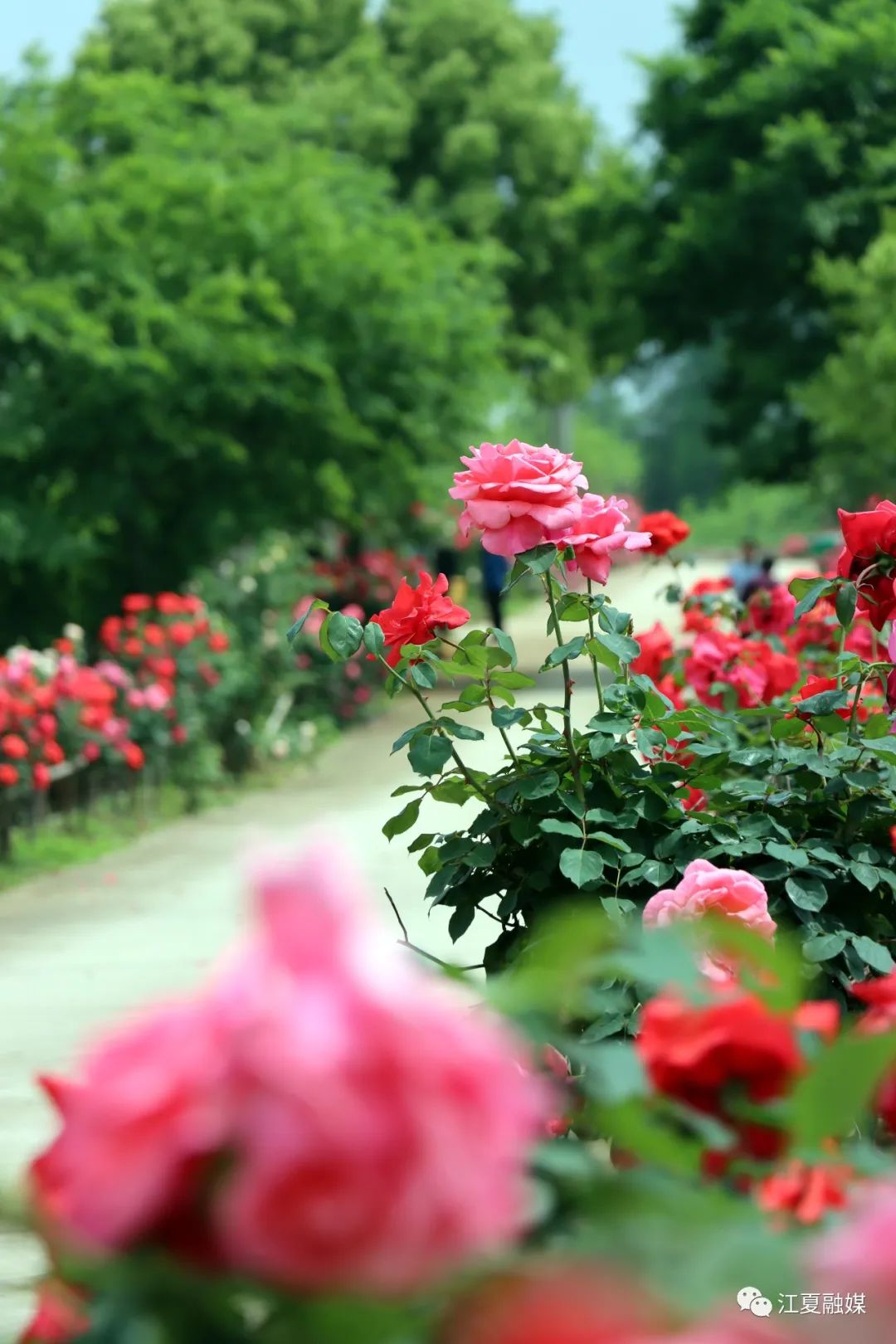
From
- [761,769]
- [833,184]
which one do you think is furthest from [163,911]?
[833,184]

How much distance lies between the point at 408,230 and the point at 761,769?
1857 centimetres

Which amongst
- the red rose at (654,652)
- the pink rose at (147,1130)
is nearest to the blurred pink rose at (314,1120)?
the pink rose at (147,1130)

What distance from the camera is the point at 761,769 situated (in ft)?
12.0

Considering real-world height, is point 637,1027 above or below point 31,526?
below

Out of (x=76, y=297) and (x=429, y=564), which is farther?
(x=429, y=564)

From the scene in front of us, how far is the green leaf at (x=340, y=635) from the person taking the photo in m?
3.30

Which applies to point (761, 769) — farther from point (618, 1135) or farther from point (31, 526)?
point (31, 526)

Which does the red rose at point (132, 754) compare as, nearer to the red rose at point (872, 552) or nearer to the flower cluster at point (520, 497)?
the flower cluster at point (520, 497)

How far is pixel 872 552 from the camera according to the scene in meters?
3.30

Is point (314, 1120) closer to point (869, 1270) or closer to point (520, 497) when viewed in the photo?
point (869, 1270)

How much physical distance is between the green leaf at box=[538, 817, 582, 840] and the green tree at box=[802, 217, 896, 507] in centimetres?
2084

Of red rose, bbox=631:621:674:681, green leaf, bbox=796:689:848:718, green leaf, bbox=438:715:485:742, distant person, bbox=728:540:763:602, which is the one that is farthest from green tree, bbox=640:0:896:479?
green leaf, bbox=438:715:485:742

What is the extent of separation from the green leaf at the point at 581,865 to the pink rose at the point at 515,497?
0.48 m

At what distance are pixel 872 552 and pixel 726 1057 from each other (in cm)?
221
